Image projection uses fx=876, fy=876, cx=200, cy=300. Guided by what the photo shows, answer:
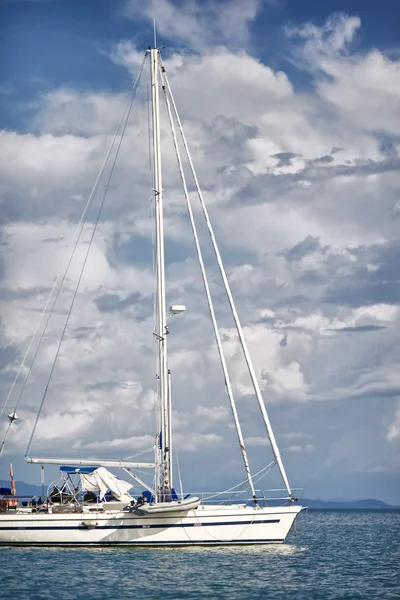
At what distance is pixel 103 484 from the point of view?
55.4m

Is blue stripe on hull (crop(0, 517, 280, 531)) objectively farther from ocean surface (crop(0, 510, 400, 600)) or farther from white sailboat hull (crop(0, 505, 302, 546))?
ocean surface (crop(0, 510, 400, 600))

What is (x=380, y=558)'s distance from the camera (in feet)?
203

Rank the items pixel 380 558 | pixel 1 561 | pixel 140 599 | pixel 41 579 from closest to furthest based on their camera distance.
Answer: pixel 140 599 < pixel 41 579 < pixel 1 561 < pixel 380 558

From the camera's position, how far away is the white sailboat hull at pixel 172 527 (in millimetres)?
50250

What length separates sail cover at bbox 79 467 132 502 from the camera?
5503 centimetres

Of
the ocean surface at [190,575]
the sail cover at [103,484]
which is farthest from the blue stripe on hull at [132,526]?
the sail cover at [103,484]

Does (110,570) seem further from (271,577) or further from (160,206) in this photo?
(160,206)

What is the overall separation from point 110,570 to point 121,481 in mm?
10961

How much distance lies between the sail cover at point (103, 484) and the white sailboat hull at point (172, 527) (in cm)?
326

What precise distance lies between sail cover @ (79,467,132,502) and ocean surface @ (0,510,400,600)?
13.0 ft

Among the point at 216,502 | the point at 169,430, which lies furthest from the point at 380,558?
the point at 169,430

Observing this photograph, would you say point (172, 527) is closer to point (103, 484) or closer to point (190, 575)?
point (103, 484)

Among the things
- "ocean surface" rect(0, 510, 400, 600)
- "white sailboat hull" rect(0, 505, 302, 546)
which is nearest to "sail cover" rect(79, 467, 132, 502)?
"white sailboat hull" rect(0, 505, 302, 546)

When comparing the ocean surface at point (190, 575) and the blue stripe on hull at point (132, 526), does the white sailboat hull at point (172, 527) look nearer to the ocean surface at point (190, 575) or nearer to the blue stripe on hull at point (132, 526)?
the blue stripe on hull at point (132, 526)
